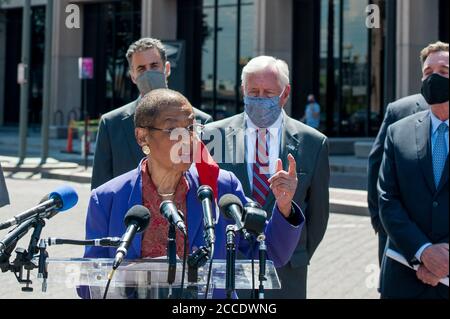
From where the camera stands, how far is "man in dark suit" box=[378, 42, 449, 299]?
3.79m

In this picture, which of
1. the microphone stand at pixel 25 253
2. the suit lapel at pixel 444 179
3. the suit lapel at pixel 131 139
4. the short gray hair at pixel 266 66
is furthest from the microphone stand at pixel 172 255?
the suit lapel at pixel 131 139

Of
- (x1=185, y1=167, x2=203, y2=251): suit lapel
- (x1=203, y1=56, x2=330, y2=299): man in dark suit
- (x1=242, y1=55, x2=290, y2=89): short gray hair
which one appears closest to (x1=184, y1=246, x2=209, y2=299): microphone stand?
(x1=185, y1=167, x2=203, y2=251): suit lapel

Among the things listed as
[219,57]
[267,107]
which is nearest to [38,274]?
[267,107]

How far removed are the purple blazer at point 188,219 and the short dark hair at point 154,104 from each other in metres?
0.25

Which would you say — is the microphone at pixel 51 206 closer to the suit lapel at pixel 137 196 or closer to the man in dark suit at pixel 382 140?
the suit lapel at pixel 137 196

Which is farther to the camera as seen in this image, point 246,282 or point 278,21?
point 278,21

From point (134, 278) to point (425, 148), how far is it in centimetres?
163

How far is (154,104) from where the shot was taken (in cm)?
340

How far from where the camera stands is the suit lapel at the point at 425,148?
3906mm

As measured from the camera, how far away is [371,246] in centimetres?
1165

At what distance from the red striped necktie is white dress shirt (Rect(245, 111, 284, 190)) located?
0.06 feet

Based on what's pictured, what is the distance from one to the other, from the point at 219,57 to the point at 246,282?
109 ft

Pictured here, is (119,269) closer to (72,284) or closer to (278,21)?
(72,284)

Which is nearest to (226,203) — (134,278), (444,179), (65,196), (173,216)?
(173,216)
